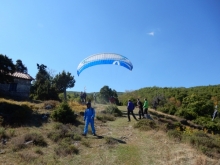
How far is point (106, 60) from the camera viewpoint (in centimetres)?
2050

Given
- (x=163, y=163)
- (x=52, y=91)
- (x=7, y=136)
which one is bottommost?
(x=163, y=163)

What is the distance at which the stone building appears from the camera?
3042 centimetres

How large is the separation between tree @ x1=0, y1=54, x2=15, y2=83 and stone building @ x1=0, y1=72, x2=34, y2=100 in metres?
8.12

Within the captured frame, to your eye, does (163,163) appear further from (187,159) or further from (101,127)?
(101,127)

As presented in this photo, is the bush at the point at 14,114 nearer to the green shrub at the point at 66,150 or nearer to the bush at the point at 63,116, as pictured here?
the bush at the point at 63,116

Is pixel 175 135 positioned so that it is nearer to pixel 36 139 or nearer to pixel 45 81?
pixel 36 139

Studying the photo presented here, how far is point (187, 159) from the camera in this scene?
34.1ft

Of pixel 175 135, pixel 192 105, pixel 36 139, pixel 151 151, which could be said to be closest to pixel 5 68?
pixel 36 139

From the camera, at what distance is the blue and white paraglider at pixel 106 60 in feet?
67.3

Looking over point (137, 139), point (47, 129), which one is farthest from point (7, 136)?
point (137, 139)

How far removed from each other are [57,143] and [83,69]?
10221 mm

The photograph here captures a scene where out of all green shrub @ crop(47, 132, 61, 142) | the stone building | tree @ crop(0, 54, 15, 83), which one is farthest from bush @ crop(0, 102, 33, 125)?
the stone building

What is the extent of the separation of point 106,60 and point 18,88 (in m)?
17.5

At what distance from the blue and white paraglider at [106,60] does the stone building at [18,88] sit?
14.4m
